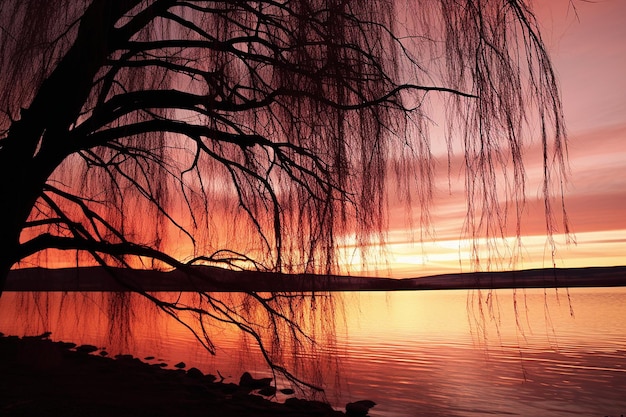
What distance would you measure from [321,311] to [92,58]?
67.7 inches

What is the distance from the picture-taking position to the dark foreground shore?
4918mm

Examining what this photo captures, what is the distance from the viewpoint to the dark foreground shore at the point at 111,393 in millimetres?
4918

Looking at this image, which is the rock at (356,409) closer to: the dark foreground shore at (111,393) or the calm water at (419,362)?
the calm water at (419,362)

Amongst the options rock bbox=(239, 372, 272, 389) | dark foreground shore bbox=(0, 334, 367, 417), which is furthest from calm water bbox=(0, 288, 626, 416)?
dark foreground shore bbox=(0, 334, 367, 417)

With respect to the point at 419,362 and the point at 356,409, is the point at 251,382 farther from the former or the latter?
the point at 419,362

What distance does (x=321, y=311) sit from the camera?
9.16 feet

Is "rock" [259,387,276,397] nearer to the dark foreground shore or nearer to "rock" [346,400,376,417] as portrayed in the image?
the dark foreground shore

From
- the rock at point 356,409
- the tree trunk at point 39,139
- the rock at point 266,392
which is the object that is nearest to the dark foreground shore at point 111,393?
the rock at point 266,392

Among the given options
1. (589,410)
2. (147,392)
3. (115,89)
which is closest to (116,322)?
(115,89)

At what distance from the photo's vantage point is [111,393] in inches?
244

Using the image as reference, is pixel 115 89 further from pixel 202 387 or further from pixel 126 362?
pixel 126 362

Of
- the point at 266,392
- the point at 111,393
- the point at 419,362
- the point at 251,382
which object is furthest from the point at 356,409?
the point at 419,362

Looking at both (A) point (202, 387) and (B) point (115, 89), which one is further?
(A) point (202, 387)

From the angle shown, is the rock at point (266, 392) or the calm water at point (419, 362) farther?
the rock at point (266, 392)
